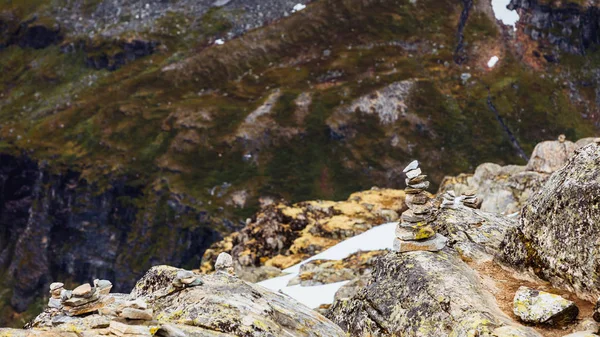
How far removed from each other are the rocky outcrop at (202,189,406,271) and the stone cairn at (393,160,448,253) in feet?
124

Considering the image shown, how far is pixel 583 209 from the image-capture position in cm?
2177

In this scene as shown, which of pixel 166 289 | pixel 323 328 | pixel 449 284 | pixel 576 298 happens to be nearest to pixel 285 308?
pixel 323 328

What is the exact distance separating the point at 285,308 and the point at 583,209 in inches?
457

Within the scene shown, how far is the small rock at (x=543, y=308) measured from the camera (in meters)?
19.8

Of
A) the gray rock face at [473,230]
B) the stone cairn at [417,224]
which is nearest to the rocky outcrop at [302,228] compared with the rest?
the gray rock face at [473,230]

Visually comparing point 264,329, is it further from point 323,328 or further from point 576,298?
point 576,298

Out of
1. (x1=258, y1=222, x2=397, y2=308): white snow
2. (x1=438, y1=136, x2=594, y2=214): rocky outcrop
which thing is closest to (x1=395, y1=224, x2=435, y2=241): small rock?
(x1=258, y1=222, x2=397, y2=308): white snow

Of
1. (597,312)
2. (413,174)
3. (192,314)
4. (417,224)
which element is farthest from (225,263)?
(597,312)

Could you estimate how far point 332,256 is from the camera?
182 ft

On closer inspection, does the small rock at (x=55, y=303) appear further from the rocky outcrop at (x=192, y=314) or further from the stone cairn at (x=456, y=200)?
the stone cairn at (x=456, y=200)

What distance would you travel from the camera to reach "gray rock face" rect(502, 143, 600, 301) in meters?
21.1

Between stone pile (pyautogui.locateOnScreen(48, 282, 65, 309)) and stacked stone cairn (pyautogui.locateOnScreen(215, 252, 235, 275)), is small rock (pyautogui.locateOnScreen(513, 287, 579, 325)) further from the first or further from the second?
stone pile (pyautogui.locateOnScreen(48, 282, 65, 309))

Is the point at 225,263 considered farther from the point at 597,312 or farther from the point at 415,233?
Answer: the point at 597,312

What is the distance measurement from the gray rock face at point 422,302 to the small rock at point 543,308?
742 millimetres
